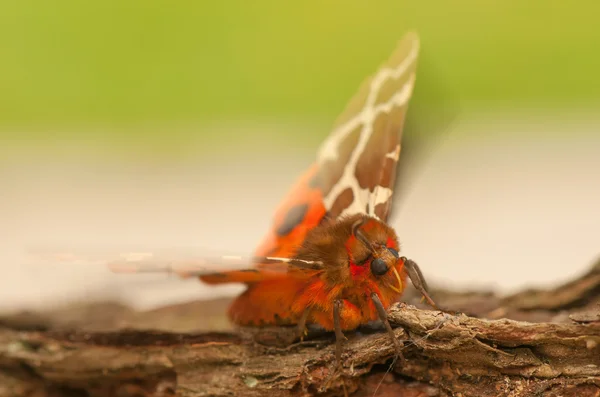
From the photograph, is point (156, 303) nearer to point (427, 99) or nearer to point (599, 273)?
point (427, 99)

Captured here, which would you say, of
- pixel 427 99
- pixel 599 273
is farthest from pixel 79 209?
pixel 599 273

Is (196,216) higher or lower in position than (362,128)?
higher

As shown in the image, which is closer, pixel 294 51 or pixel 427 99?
pixel 427 99

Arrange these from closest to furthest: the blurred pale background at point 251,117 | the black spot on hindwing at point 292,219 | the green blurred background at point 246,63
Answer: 1. the black spot on hindwing at point 292,219
2. the blurred pale background at point 251,117
3. the green blurred background at point 246,63

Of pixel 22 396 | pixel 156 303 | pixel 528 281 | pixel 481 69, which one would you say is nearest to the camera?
pixel 22 396

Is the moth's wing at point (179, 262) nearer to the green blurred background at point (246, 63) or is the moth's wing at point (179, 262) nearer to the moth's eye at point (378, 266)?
the moth's eye at point (378, 266)

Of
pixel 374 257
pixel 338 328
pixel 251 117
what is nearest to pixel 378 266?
pixel 374 257

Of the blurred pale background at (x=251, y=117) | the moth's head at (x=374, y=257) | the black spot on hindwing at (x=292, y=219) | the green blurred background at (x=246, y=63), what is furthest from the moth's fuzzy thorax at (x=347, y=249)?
the green blurred background at (x=246, y=63)
